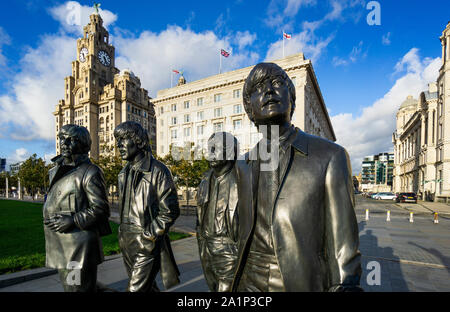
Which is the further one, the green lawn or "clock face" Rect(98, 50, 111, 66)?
"clock face" Rect(98, 50, 111, 66)

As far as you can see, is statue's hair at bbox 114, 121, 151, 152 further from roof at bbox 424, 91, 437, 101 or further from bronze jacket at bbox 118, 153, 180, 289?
roof at bbox 424, 91, 437, 101

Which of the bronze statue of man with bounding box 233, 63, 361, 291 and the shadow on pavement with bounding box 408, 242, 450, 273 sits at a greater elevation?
the bronze statue of man with bounding box 233, 63, 361, 291

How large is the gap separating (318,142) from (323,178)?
238mm

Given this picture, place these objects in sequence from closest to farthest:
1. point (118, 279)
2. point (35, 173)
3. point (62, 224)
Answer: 1. point (62, 224)
2. point (118, 279)
3. point (35, 173)

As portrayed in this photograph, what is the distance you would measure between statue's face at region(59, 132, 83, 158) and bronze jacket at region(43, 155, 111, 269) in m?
0.13

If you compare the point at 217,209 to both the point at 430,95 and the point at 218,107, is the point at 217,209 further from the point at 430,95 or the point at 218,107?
the point at 430,95

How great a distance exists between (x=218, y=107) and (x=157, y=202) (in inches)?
1478

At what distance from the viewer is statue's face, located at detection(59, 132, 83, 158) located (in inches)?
130

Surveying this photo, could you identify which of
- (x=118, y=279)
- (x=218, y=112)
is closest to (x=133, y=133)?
(x=118, y=279)

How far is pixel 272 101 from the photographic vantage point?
5.04 ft

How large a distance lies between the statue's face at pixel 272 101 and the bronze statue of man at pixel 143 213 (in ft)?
7.18

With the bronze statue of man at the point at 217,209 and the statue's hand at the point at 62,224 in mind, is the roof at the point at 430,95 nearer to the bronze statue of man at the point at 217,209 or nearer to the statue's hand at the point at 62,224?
the bronze statue of man at the point at 217,209

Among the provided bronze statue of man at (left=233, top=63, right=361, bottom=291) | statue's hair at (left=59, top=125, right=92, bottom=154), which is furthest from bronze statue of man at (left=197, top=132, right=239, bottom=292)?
statue's hair at (left=59, top=125, right=92, bottom=154)
